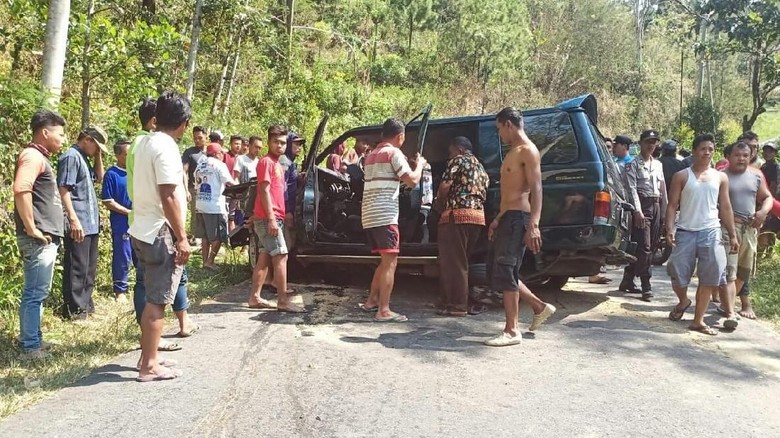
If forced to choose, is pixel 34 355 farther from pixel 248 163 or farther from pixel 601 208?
pixel 601 208

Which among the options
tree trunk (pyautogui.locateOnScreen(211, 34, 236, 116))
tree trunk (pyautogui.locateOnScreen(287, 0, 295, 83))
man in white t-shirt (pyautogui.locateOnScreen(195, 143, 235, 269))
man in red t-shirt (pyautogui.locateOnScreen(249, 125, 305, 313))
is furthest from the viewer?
tree trunk (pyautogui.locateOnScreen(287, 0, 295, 83))

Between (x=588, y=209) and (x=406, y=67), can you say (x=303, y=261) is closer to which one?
→ (x=588, y=209)

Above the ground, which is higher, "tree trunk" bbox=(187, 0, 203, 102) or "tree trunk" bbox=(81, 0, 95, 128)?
"tree trunk" bbox=(187, 0, 203, 102)

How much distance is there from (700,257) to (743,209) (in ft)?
2.95

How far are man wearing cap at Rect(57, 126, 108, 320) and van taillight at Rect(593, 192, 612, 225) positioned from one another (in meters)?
4.28

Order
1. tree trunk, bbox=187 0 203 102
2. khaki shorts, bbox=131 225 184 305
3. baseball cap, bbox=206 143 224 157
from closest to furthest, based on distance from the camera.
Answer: khaki shorts, bbox=131 225 184 305 → baseball cap, bbox=206 143 224 157 → tree trunk, bbox=187 0 203 102

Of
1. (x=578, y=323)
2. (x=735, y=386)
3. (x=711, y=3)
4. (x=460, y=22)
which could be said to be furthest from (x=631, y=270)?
(x=460, y=22)

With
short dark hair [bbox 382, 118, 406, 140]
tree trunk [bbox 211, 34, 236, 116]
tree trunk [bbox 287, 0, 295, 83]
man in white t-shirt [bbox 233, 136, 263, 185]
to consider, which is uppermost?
tree trunk [bbox 287, 0, 295, 83]

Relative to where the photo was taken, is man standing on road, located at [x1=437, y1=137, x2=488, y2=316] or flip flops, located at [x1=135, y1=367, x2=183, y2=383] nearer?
flip flops, located at [x1=135, y1=367, x2=183, y2=383]

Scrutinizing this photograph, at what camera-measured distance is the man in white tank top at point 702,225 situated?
5.00 metres

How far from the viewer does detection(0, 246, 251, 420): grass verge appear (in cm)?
348

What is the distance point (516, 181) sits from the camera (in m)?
4.59

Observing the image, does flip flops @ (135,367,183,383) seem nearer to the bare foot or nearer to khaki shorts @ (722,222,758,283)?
khaki shorts @ (722,222,758,283)

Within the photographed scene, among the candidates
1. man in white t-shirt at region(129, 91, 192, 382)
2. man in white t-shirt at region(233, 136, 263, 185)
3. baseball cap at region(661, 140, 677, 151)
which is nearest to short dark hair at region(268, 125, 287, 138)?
man in white t-shirt at region(129, 91, 192, 382)
